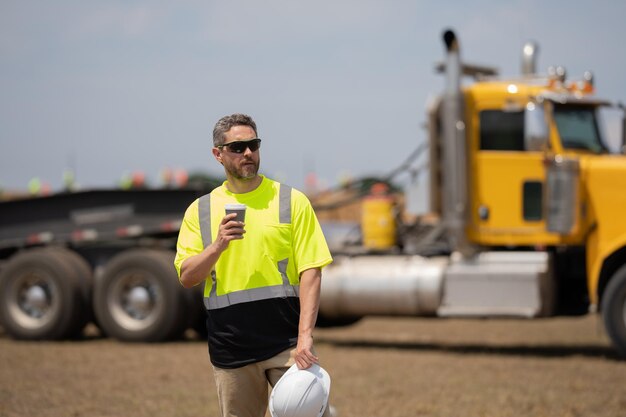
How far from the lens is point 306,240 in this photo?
15.1ft

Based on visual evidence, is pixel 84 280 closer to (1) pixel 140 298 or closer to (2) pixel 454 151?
(1) pixel 140 298

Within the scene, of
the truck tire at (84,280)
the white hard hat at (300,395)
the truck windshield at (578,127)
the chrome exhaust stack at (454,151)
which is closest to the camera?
the white hard hat at (300,395)

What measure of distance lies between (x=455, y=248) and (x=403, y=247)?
3.97ft

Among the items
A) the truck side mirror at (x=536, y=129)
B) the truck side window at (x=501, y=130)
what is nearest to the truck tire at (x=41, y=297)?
the truck side window at (x=501, y=130)

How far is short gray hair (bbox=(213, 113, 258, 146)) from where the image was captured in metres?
4.59

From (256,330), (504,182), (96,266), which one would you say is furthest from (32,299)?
(256,330)

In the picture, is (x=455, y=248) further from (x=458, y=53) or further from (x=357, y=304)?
(x=458, y=53)

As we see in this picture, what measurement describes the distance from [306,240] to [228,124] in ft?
1.97

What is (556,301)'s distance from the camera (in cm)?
1191

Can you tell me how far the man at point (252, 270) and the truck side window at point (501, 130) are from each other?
7.51 m

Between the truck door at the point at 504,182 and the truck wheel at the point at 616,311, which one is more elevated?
the truck door at the point at 504,182

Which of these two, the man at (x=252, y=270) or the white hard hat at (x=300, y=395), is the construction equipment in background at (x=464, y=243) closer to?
the man at (x=252, y=270)

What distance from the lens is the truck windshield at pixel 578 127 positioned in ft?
38.3

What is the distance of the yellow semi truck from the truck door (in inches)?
0.4
